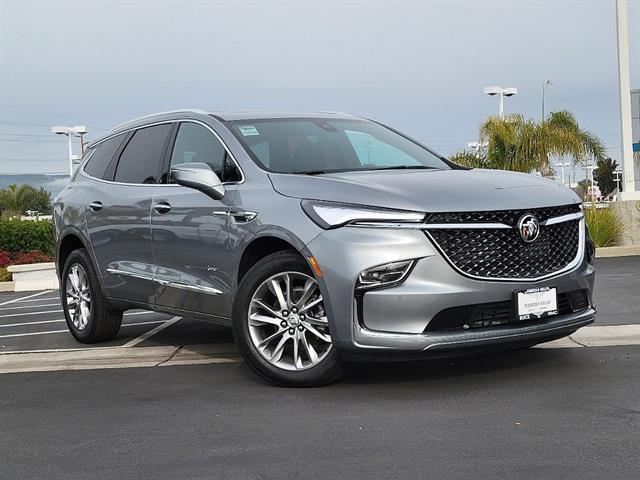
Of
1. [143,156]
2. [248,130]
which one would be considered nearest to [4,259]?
[143,156]

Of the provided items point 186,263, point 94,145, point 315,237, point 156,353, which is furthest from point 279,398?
point 94,145

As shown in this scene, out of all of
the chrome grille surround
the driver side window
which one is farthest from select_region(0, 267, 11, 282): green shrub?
the chrome grille surround

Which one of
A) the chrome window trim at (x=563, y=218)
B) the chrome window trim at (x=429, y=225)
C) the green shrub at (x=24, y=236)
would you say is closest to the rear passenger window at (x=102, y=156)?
the chrome window trim at (x=429, y=225)

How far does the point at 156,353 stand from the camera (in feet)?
24.8

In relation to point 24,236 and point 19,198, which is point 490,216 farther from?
point 19,198

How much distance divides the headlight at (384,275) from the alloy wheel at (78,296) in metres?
3.59

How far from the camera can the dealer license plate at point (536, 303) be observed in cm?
551

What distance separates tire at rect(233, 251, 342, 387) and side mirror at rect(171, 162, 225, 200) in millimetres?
696

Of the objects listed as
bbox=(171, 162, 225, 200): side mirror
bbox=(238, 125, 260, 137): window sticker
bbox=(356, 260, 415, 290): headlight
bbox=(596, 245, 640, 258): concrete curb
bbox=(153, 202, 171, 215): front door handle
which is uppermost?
bbox=(238, 125, 260, 137): window sticker

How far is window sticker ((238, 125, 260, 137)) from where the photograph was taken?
666 centimetres

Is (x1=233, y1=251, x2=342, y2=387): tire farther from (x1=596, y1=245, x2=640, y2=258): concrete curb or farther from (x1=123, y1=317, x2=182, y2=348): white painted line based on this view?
(x1=596, y1=245, x2=640, y2=258): concrete curb

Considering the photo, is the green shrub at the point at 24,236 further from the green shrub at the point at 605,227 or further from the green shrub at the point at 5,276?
the green shrub at the point at 605,227

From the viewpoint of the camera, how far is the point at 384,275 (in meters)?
5.35

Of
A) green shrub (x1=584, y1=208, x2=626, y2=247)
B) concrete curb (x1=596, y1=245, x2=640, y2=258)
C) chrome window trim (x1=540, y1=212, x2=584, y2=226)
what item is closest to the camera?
chrome window trim (x1=540, y1=212, x2=584, y2=226)
